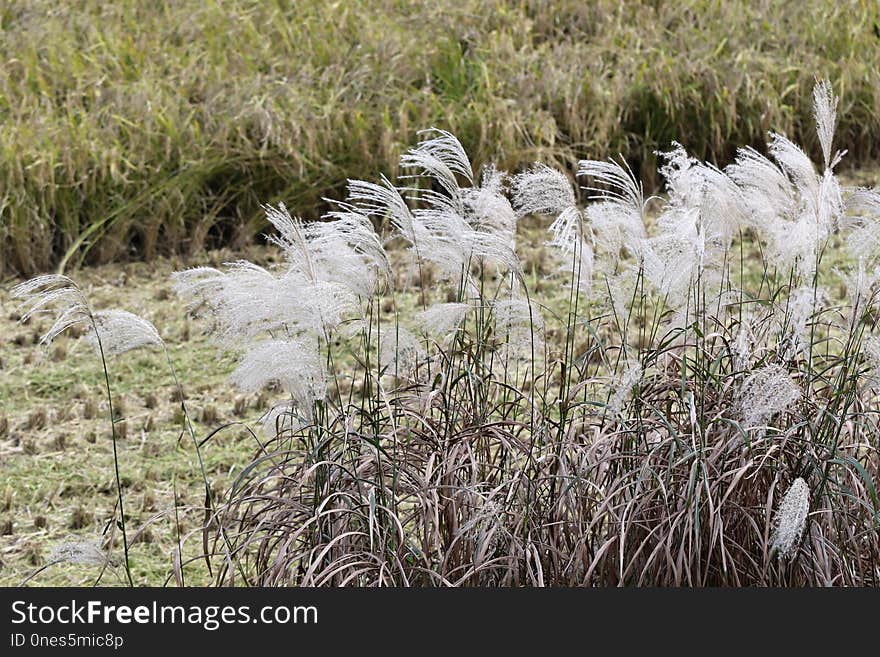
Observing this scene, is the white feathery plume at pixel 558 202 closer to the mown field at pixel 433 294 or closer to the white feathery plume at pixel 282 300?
the mown field at pixel 433 294

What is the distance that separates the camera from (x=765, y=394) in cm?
268

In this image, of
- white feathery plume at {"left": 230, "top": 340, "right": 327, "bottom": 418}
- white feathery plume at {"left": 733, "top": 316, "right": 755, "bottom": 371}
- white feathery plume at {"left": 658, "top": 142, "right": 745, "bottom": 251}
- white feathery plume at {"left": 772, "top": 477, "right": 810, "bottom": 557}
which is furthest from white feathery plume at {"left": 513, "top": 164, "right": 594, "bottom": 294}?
white feathery plume at {"left": 772, "top": 477, "right": 810, "bottom": 557}

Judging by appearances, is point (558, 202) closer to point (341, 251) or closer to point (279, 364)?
point (341, 251)

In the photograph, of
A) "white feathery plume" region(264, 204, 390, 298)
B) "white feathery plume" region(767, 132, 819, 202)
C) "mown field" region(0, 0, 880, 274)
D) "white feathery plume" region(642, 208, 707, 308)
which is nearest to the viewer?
"white feathery plume" region(264, 204, 390, 298)

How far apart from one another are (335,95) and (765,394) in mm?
4848

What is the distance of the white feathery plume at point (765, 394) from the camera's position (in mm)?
2650

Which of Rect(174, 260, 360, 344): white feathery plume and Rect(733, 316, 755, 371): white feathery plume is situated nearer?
Rect(174, 260, 360, 344): white feathery plume

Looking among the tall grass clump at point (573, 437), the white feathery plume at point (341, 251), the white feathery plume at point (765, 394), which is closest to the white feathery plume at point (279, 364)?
→ the tall grass clump at point (573, 437)

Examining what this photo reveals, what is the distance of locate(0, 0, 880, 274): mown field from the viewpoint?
21.5ft

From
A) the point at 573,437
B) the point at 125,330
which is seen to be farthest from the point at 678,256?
the point at 125,330

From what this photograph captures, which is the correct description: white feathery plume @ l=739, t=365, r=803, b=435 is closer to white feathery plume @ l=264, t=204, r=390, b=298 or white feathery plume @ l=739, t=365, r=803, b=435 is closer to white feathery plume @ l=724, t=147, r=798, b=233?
white feathery plume @ l=724, t=147, r=798, b=233

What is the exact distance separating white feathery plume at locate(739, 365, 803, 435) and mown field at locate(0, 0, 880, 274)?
12.9ft

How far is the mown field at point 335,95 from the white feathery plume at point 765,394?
12.9 feet

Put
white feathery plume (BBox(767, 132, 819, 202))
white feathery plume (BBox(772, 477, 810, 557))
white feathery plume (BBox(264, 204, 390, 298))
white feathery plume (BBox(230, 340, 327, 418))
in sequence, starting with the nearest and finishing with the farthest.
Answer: white feathery plume (BBox(772, 477, 810, 557)), white feathery plume (BBox(230, 340, 327, 418)), white feathery plume (BBox(264, 204, 390, 298)), white feathery plume (BBox(767, 132, 819, 202))
